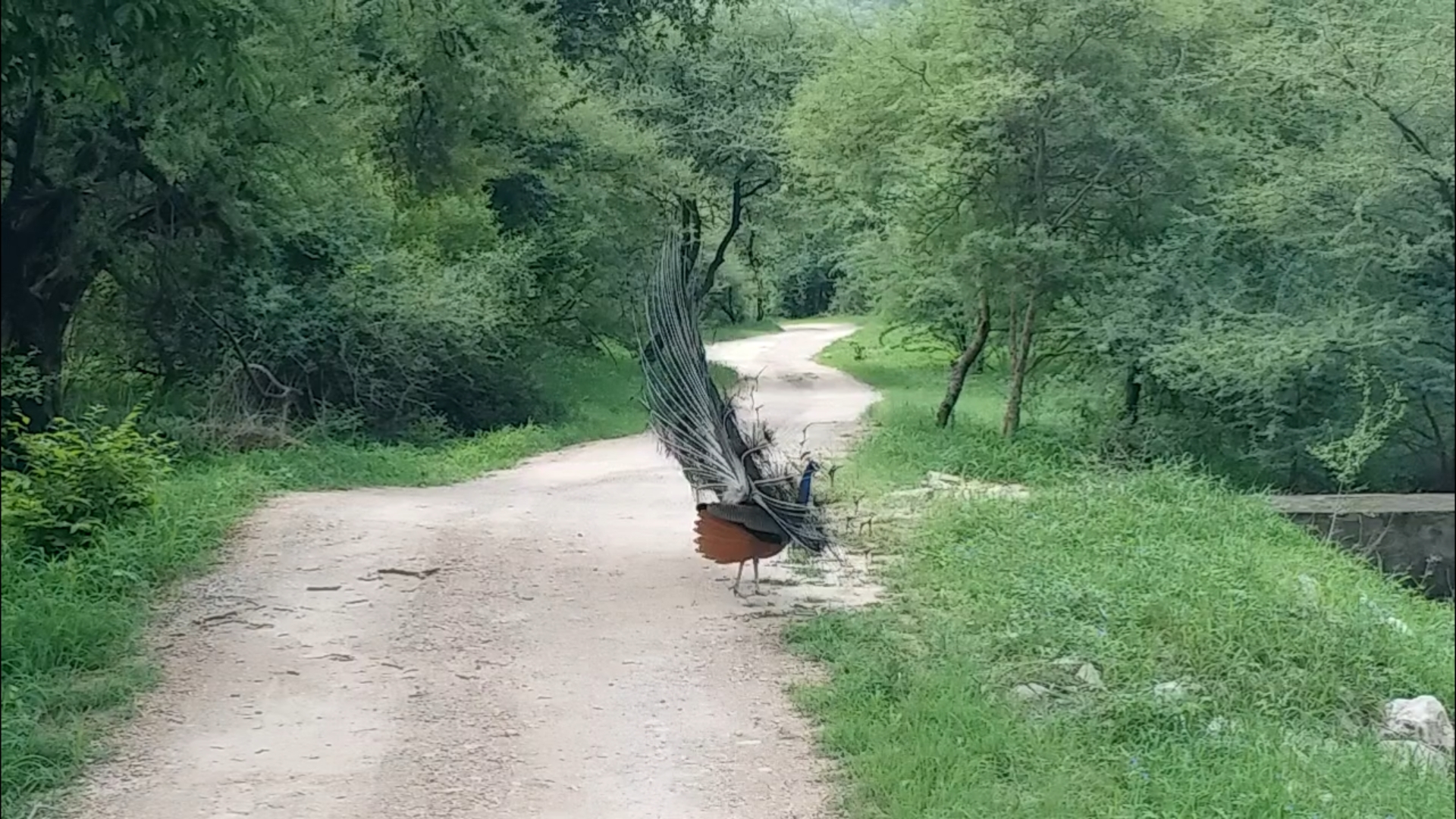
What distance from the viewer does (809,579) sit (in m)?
6.86

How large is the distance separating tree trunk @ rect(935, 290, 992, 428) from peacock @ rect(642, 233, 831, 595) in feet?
24.5

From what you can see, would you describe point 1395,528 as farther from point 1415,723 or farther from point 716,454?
point 716,454

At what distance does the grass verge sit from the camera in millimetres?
3051

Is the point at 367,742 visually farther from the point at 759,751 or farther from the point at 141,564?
the point at 141,564

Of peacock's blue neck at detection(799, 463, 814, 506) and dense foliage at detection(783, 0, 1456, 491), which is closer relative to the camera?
dense foliage at detection(783, 0, 1456, 491)

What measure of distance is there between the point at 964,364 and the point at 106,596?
10692 mm

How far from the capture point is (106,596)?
503 centimetres

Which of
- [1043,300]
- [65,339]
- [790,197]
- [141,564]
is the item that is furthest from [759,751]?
[790,197]

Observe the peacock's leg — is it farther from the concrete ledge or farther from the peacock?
the concrete ledge

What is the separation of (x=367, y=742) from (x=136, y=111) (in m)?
3.05

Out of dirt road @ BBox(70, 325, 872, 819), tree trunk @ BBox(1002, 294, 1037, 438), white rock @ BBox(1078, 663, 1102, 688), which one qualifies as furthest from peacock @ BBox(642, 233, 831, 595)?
tree trunk @ BBox(1002, 294, 1037, 438)

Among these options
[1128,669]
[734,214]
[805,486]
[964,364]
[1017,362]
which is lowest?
[1128,669]

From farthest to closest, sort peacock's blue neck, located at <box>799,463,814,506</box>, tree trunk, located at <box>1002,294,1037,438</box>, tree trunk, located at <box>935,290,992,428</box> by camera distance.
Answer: tree trunk, located at <box>935,290,992,428</box> → tree trunk, located at <box>1002,294,1037,438</box> → peacock's blue neck, located at <box>799,463,814,506</box>

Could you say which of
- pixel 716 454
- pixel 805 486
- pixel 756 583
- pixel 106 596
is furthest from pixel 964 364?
pixel 106 596
